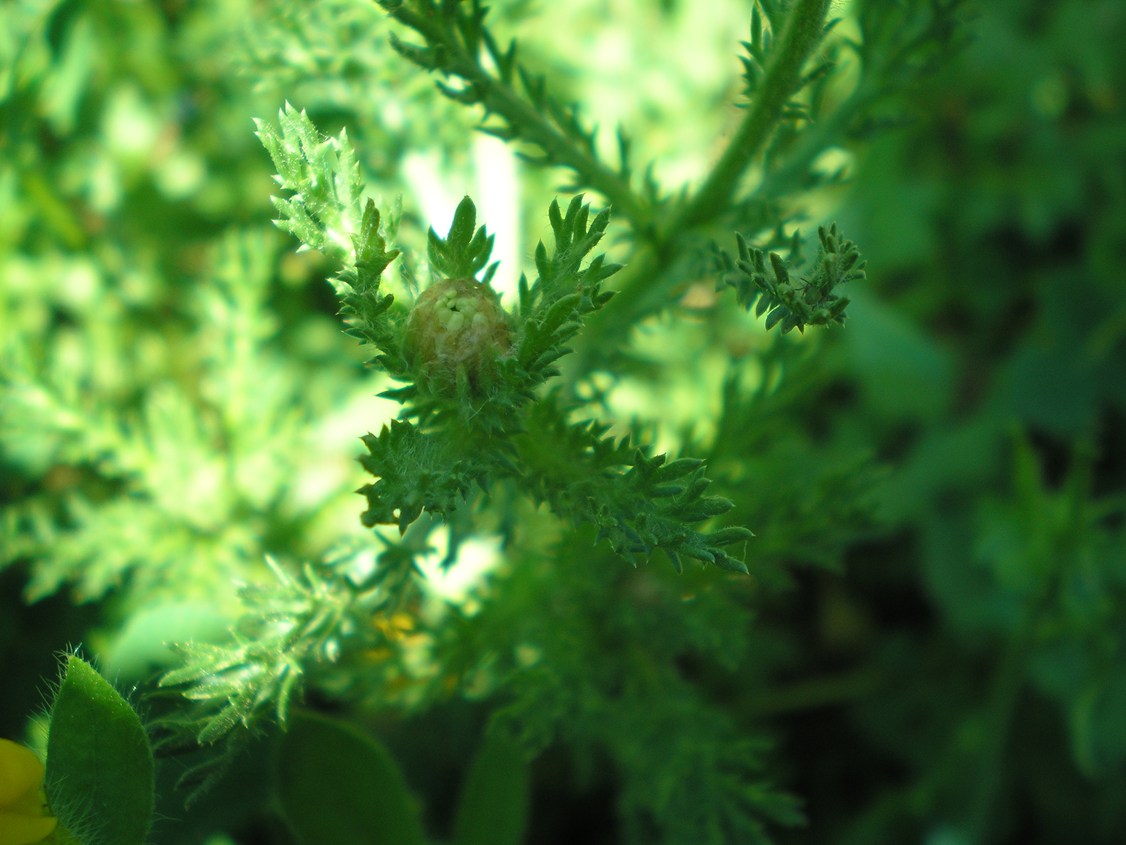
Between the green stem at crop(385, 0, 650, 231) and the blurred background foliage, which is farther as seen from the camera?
the blurred background foliage

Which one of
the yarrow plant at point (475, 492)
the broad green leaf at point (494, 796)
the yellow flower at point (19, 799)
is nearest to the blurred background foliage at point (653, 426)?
the yarrow plant at point (475, 492)

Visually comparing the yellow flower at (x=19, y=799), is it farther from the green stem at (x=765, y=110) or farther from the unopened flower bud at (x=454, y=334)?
the green stem at (x=765, y=110)

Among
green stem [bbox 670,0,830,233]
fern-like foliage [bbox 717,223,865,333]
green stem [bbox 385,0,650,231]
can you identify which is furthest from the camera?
green stem [bbox 385,0,650,231]

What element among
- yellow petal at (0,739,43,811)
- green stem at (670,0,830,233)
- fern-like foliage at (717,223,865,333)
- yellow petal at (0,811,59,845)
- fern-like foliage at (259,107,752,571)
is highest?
green stem at (670,0,830,233)

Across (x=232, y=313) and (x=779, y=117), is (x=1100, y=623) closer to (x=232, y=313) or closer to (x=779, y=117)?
(x=779, y=117)

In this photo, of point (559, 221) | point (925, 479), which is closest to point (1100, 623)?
point (925, 479)

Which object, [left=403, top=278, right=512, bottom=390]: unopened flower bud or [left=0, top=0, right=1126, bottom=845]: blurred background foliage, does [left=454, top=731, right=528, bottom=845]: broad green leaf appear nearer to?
[left=0, top=0, right=1126, bottom=845]: blurred background foliage

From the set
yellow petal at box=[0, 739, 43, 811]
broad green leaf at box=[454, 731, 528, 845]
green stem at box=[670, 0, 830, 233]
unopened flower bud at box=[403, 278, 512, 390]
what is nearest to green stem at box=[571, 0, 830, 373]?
green stem at box=[670, 0, 830, 233]

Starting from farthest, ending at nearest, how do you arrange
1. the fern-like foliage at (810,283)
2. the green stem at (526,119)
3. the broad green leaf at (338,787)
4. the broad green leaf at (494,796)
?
the broad green leaf at (494,796) < the broad green leaf at (338,787) < the green stem at (526,119) < the fern-like foliage at (810,283)
